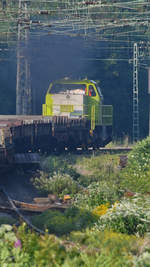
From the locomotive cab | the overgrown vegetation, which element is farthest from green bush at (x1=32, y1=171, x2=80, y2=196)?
the locomotive cab

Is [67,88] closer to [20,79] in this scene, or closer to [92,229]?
[20,79]

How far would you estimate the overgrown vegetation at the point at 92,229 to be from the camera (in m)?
5.73

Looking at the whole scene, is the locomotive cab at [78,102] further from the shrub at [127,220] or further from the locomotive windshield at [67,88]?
the shrub at [127,220]

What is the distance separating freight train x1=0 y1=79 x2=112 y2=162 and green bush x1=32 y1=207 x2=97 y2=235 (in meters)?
10.6

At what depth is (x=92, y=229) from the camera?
8.52m

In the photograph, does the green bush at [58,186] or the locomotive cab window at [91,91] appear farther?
the locomotive cab window at [91,91]

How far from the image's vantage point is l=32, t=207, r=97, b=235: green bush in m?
8.86

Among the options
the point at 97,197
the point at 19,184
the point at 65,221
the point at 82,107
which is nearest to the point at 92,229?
the point at 65,221

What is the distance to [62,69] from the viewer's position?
44594 mm

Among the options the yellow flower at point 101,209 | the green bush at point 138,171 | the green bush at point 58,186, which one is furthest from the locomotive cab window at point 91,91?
the yellow flower at point 101,209

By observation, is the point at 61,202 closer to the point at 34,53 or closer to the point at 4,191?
the point at 4,191

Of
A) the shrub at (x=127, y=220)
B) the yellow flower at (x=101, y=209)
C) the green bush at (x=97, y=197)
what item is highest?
the shrub at (x=127, y=220)

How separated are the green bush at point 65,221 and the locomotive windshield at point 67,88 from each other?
57.5 ft

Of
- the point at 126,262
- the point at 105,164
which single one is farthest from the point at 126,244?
the point at 105,164
